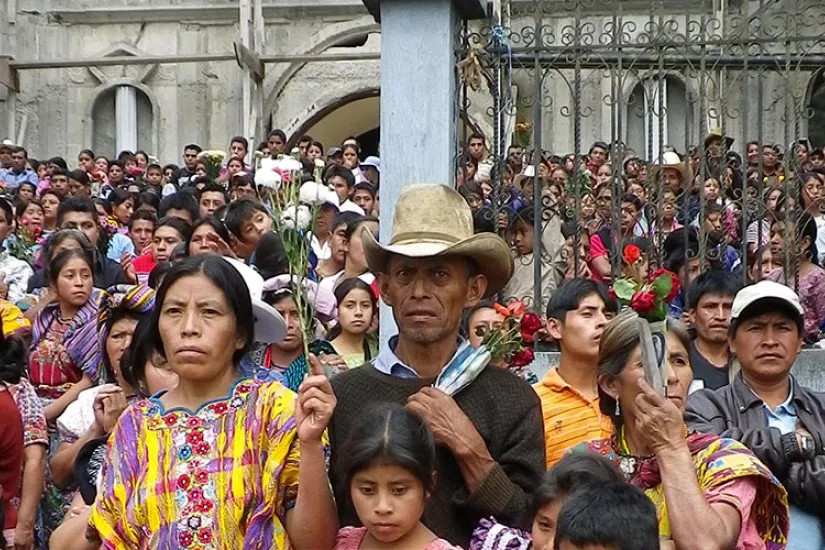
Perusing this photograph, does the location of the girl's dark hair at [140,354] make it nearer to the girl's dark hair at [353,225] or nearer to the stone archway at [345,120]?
the girl's dark hair at [353,225]

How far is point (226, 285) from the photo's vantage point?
4145mm

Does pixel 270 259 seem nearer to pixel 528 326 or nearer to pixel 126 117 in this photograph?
pixel 528 326

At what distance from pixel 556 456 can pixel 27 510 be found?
2393mm

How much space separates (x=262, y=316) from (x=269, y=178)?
48 cm

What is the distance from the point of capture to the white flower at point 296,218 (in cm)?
438

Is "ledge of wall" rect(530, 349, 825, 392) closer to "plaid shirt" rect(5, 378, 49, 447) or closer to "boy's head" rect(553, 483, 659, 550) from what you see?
"plaid shirt" rect(5, 378, 49, 447)

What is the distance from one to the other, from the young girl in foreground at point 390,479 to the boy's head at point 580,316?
1824 millimetres

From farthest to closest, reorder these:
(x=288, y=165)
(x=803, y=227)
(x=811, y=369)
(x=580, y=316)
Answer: (x=803, y=227) < (x=811, y=369) < (x=580, y=316) < (x=288, y=165)

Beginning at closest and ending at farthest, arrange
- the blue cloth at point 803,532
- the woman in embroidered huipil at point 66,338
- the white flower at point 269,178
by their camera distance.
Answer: the white flower at point 269,178 → the blue cloth at point 803,532 → the woman in embroidered huipil at point 66,338

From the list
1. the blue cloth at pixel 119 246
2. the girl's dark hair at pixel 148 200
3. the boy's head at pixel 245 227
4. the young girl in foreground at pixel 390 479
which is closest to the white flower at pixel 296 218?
the young girl in foreground at pixel 390 479

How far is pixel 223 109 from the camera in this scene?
2506 cm

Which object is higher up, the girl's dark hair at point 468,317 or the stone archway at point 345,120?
the stone archway at point 345,120

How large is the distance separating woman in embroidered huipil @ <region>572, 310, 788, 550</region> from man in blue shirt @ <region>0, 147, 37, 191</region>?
1448cm

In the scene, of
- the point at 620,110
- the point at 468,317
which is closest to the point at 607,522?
the point at 468,317
